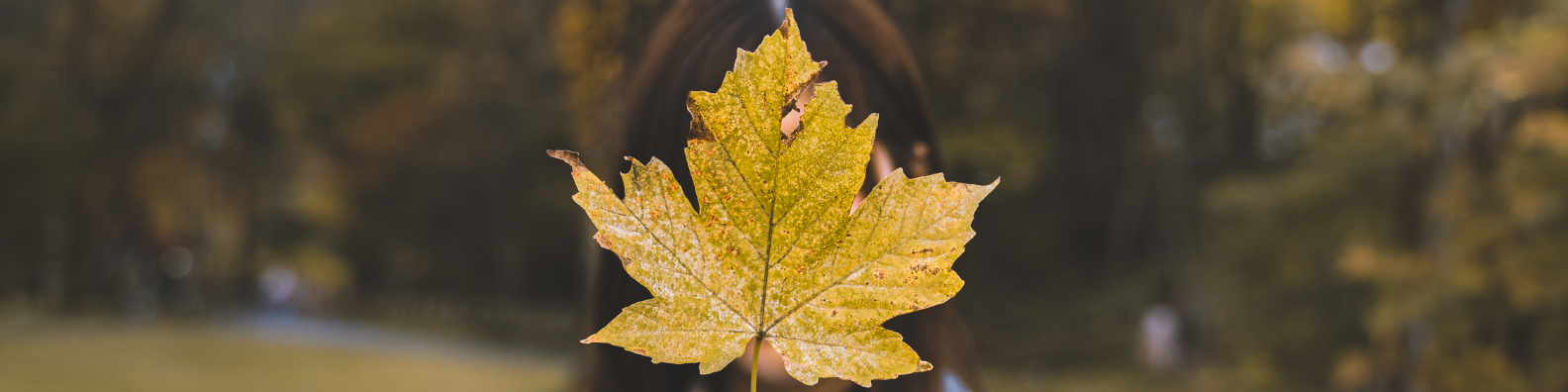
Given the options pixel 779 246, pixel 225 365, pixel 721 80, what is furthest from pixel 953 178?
pixel 225 365

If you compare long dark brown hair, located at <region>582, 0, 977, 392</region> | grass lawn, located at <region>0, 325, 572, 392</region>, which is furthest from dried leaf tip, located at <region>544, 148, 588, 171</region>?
grass lawn, located at <region>0, 325, 572, 392</region>

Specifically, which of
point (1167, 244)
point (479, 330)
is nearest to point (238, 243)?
point (479, 330)

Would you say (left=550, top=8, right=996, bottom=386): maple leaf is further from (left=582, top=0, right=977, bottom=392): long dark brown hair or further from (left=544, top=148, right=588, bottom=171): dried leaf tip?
(left=582, top=0, right=977, bottom=392): long dark brown hair

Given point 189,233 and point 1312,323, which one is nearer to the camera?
point 1312,323

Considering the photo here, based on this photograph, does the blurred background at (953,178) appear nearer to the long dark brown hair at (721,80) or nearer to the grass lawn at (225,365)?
the grass lawn at (225,365)

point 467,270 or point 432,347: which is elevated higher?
point 467,270

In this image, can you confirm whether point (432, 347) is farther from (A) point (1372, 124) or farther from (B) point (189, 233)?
(A) point (1372, 124)

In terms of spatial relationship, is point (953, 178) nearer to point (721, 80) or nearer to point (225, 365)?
point (721, 80)
